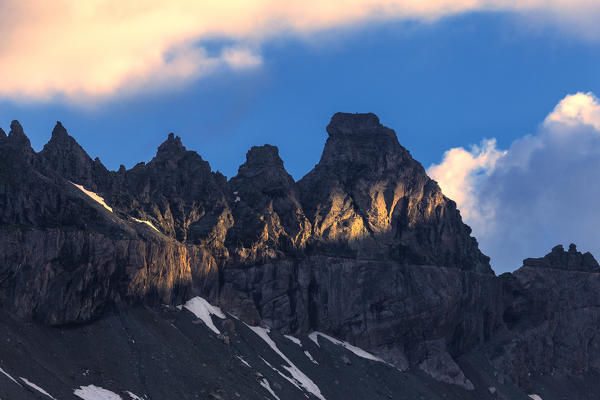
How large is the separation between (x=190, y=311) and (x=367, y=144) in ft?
253

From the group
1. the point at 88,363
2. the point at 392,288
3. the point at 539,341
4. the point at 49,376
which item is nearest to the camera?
the point at 49,376

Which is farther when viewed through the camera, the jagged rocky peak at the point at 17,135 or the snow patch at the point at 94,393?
the jagged rocky peak at the point at 17,135

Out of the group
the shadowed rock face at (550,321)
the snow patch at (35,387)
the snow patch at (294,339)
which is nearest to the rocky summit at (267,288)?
the snow patch at (35,387)

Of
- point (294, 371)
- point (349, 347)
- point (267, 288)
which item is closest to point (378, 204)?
point (349, 347)

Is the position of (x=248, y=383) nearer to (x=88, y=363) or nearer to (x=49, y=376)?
(x=88, y=363)

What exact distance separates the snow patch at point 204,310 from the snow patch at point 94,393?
124 feet

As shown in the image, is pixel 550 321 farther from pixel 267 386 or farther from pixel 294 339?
pixel 267 386

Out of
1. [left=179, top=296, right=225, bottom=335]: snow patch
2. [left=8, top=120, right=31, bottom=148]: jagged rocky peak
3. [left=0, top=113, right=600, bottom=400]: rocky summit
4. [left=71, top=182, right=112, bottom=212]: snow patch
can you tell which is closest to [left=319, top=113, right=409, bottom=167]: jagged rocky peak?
[left=0, top=113, right=600, bottom=400]: rocky summit

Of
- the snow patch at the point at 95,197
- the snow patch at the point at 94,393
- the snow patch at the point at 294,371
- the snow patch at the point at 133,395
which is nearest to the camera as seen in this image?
the snow patch at the point at 94,393

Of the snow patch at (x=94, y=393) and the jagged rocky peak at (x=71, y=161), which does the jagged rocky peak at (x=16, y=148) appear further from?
the snow patch at (x=94, y=393)

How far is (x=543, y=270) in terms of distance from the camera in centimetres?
19775

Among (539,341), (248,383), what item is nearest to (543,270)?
(539,341)

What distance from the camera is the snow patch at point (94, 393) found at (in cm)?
9133

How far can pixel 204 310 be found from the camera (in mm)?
138375
